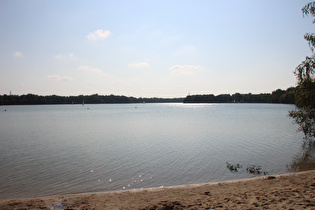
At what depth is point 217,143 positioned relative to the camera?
2088cm

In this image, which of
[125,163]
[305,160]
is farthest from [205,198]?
[305,160]

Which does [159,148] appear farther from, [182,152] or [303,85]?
[303,85]

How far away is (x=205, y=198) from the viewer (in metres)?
7.57

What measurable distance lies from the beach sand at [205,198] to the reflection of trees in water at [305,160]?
3.73 m

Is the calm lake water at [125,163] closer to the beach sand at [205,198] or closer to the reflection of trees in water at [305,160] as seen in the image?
the reflection of trees in water at [305,160]

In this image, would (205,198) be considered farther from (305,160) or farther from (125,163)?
(305,160)

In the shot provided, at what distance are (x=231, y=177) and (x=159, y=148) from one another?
8.06 metres

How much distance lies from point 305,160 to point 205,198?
1091 centimetres

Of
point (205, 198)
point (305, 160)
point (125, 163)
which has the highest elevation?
point (205, 198)

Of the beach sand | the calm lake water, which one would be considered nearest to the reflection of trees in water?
the calm lake water

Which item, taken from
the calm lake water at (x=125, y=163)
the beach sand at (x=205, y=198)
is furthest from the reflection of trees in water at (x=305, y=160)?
the beach sand at (x=205, y=198)

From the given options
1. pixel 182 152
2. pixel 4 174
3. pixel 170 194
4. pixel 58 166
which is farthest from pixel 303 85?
pixel 4 174

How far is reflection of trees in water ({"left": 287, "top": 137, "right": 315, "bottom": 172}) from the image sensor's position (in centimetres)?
1289

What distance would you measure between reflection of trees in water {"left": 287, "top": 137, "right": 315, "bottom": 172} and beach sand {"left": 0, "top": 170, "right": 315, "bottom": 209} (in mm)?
3732
